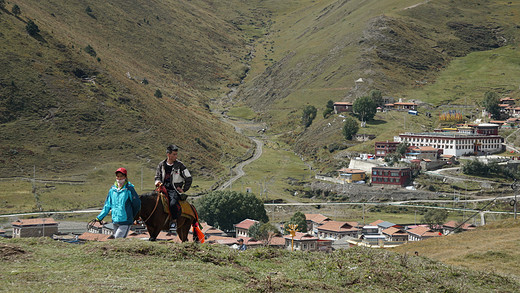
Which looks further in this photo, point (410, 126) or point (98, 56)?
point (98, 56)

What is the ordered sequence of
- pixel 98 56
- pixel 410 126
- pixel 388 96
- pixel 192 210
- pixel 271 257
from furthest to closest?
pixel 388 96 < pixel 98 56 < pixel 410 126 < pixel 271 257 < pixel 192 210

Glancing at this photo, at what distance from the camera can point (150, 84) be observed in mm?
171750

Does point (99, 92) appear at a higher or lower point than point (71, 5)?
lower

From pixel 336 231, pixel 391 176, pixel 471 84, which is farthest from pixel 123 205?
pixel 471 84

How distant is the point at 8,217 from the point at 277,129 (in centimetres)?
10577

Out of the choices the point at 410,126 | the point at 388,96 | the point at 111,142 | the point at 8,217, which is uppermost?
the point at 388,96

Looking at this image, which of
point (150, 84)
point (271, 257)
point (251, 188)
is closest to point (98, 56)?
point (150, 84)

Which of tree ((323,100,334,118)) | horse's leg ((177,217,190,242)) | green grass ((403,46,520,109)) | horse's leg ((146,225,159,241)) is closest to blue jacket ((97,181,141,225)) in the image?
horse's leg ((146,225,159,241))

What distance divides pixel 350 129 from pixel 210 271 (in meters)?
126

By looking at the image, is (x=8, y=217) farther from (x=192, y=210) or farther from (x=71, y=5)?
(x=71, y=5)

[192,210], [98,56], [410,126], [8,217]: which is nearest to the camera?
[192,210]

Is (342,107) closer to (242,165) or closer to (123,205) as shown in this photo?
(242,165)

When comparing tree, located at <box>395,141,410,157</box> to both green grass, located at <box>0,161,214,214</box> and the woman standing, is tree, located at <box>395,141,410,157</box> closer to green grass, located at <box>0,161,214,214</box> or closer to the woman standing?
green grass, located at <box>0,161,214,214</box>

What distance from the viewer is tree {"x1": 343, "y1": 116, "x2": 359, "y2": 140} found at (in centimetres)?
13925
